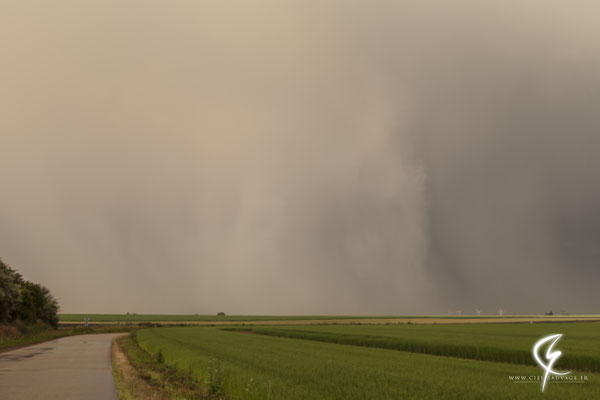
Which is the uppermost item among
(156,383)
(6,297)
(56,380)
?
(6,297)

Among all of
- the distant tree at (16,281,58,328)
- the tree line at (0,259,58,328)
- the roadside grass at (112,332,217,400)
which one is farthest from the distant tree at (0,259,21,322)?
the roadside grass at (112,332,217,400)

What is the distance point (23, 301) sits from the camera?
262 ft

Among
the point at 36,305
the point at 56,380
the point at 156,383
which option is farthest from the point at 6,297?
the point at 156,383

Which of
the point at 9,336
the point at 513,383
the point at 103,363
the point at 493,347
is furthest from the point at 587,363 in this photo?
the point at 9,336

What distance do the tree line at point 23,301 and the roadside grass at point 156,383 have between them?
4173 centimetres

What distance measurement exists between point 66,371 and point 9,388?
686 cm

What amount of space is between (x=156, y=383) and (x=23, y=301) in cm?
7140

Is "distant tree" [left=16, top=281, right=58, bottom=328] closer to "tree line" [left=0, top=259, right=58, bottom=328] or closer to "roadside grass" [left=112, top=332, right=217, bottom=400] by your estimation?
"tree line" [left=0, top=259, right=58, bottom=328]

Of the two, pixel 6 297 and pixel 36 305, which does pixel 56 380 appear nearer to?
pixel 6 297

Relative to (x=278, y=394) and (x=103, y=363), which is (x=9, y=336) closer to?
(x=103, y=363)

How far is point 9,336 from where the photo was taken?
5903 cm

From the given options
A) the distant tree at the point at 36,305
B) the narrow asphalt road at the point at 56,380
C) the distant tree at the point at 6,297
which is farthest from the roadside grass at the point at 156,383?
the distant tree at the point at 36,305

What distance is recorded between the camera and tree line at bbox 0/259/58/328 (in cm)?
6272

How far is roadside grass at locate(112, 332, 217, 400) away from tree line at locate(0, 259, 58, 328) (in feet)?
137
